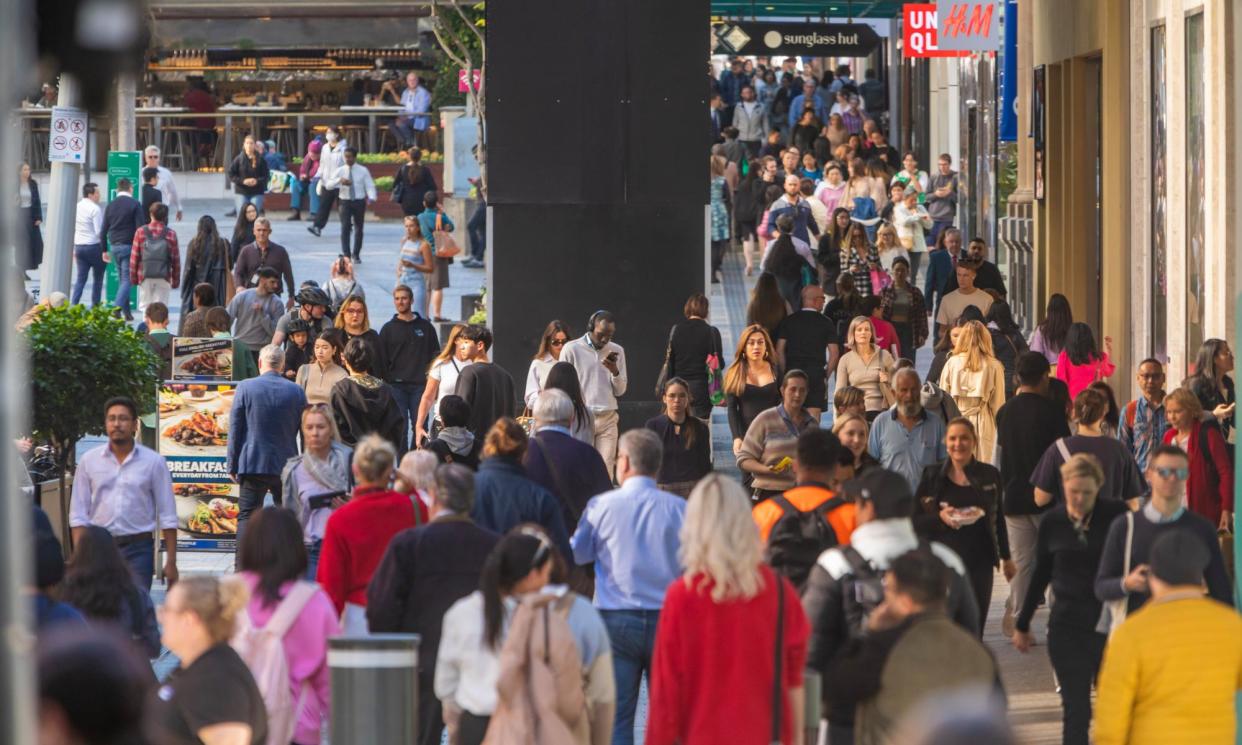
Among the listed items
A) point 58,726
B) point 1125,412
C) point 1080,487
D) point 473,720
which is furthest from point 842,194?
point 58,726

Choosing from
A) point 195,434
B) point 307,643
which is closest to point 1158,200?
point 195,434

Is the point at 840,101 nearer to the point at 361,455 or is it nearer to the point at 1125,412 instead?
the point at 1125,412

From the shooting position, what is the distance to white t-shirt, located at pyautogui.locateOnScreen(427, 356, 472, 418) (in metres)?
14.4


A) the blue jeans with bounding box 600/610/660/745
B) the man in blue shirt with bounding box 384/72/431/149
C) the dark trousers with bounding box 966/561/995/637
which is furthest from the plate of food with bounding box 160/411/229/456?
the man in blue shirt with bounding box 384/72/431/149

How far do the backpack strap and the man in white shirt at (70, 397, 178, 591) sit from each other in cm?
384

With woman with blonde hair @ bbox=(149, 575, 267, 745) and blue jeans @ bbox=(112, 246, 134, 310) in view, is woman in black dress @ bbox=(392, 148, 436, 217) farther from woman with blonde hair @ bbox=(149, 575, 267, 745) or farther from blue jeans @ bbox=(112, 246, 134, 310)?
woman with blonde hair @ bbox=(149, 575, 267, 745)

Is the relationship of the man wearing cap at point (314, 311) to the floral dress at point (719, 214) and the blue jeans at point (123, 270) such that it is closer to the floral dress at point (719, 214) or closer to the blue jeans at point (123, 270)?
the blue jeans at point (123, 270)

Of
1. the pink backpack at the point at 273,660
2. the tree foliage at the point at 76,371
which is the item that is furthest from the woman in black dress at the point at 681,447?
the pink backpack at the point at 273,660

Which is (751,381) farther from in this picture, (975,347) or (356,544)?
(356,544)

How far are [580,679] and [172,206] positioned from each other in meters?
27.7

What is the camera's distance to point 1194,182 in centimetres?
1638

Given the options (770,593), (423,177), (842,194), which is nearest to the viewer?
(770,593)

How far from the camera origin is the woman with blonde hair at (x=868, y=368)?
49.1ft

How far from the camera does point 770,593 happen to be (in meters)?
6.89
